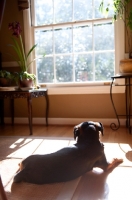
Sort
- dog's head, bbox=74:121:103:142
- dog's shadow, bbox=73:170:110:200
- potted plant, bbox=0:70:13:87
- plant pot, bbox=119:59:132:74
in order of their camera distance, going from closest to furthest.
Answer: dog's shadow, bbox=73:170:110:200 → dog's head, bbox=74:121:103:142 → plant pot, bbox=119:59:132:74 → potted plant, bbox=0:70:13:87

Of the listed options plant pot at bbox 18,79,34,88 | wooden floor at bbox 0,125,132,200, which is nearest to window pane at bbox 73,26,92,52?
plant pot at bbox 18,79,34,88

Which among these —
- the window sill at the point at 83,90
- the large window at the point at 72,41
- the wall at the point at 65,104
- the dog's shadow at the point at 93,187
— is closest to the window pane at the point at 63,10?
the large window at the point at 72,41

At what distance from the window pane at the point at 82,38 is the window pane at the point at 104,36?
0.09m

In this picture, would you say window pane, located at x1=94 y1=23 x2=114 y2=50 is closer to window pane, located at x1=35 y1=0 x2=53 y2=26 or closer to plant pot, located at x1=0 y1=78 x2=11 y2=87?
window pane, located at x1=35 y1=0 x2=53 y2=26

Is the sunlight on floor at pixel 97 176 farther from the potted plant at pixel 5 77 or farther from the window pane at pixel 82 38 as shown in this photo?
the window pane at pixel 82 38

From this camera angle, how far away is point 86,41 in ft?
10.2

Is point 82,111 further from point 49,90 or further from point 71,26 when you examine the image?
point 71,26

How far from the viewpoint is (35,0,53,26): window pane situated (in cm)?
320

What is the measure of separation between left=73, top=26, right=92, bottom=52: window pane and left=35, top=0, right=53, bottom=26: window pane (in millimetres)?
440

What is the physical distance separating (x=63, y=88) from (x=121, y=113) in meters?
0.87

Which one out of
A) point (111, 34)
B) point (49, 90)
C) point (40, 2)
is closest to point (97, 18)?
point (111, 34)

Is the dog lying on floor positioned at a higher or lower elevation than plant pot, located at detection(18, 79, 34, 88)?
lower

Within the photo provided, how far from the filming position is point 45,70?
3.28 m

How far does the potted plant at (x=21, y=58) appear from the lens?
279 centimetres
